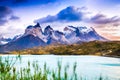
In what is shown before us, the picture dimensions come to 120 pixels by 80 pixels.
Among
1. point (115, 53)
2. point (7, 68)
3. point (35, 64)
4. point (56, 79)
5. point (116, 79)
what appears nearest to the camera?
point (7, 68)

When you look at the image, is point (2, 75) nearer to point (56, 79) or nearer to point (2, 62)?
point (2, 62)

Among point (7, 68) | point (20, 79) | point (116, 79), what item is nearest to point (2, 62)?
point (7, 68)

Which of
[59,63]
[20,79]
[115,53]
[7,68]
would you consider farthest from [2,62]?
[115,53]

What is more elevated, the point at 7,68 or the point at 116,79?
the point at 7,68

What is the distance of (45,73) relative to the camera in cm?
797

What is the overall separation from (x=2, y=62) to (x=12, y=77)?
1.60 feet

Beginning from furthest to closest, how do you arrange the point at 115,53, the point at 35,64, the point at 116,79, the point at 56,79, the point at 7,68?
1. the point at 115,53
2. the point at 116,79
3. the point at 35,64
4. the point at 56,79
5. the point at 7,68

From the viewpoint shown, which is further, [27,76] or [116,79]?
[116,79]

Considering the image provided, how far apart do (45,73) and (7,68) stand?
1.13 meters

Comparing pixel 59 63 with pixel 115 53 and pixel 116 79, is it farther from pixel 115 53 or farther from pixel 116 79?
pixel 115 53

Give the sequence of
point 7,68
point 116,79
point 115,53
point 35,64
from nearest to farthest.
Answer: point 7,68
point 35,64
point 116,79
point 115,53

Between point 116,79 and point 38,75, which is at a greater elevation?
point 38,75

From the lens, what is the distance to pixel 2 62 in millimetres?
7676

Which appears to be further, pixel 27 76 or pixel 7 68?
pixel 27 76
